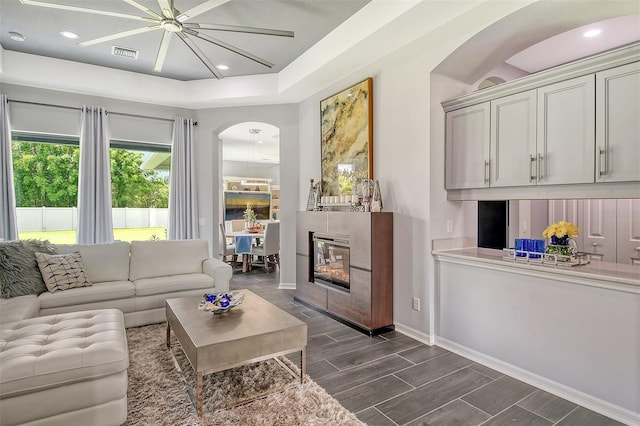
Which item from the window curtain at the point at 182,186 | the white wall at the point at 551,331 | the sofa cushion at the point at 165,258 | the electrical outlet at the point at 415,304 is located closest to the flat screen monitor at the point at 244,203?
the window curtain at the point at 182,186

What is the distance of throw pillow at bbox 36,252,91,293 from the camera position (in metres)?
3.41

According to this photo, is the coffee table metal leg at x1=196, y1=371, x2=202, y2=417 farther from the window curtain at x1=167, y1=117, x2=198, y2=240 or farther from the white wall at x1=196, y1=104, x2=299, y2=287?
the window curtain at x1=167, y1=117, x2=198, y2=240

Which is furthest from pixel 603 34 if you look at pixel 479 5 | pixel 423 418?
pixel 423 418

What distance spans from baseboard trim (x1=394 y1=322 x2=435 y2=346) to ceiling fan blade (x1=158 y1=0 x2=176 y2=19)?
3.49 metres

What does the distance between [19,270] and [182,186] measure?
2531 mm

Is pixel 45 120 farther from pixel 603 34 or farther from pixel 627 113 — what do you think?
pixel 603 34

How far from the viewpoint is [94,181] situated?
4914mm

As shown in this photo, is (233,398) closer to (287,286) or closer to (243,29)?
(243,29)

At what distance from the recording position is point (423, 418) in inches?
82.8

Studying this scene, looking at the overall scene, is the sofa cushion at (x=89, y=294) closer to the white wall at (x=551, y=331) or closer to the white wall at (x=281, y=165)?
the white wall at (x=281, y=165)

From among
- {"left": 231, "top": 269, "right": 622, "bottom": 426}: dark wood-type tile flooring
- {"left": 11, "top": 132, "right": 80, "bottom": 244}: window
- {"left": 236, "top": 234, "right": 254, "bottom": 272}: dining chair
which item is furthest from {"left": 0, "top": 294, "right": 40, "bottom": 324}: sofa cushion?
{"left": 236, "top": 234, "right": 254, "bottom": 272}: dining chair

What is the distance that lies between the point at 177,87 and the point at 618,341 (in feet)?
19.1

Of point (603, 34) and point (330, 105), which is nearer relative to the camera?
point (603, 34)

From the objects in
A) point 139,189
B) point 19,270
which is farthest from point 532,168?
point 139,189
